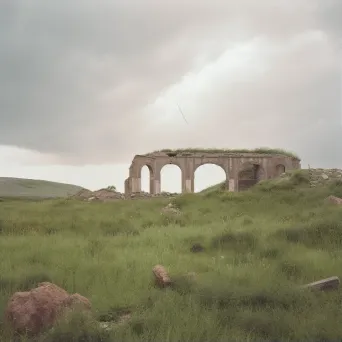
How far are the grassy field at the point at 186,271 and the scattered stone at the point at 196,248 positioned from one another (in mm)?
133

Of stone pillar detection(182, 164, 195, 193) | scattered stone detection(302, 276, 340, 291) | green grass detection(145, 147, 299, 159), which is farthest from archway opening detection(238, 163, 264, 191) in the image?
scattered stone detection(302, 276, 340, 291)

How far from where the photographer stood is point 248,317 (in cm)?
523

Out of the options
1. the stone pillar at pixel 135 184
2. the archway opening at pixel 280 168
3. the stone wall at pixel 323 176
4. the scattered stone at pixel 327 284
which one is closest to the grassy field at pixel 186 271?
the scattered stone at pixel 327 284

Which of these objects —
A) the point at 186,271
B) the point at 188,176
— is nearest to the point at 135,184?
the point at 188,176

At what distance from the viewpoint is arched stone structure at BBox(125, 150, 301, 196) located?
3159 cm

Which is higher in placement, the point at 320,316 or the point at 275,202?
the point at 275,202

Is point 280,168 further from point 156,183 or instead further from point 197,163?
point 156,183

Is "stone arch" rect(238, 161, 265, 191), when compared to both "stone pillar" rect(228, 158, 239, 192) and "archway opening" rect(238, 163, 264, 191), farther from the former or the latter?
"stone pillar" rect(228, 158, 239, 192)

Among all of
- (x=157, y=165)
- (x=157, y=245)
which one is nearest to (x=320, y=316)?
(x=157, y=245)

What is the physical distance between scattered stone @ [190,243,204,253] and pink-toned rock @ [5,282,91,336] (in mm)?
4607

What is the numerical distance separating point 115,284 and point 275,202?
1246 centimetres

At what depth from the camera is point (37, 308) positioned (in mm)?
5156

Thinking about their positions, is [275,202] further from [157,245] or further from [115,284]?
[115,284]

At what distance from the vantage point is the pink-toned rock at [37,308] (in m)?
5.03
